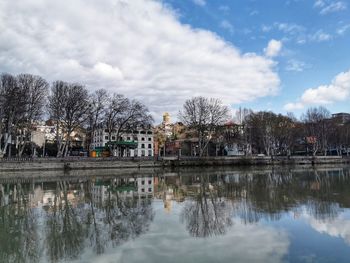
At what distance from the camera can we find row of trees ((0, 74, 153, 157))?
5503 cm

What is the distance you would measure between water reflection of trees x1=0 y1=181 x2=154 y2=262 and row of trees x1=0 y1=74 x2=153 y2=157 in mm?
39613

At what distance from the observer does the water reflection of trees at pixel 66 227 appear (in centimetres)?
997

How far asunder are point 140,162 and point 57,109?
18.9m

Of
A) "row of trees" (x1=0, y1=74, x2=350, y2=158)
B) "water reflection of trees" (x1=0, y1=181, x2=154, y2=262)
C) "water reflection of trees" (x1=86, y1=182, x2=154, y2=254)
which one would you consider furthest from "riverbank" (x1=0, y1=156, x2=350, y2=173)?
"water reflection of trees" (x1=86, y1=182, x2=154, y2=254)

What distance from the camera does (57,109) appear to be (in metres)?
61.0

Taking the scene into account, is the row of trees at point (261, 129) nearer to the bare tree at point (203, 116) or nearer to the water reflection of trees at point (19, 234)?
the bare tree at point (203, 116)

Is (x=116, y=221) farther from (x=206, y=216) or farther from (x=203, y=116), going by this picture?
(x=203, y=116)

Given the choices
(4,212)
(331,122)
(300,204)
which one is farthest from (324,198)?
(331,122)

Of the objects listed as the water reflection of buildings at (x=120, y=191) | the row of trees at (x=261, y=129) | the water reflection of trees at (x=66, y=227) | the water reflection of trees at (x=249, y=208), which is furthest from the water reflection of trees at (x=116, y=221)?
the row of trees at (x=261, y=129)

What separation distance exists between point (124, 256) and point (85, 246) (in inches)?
66.0

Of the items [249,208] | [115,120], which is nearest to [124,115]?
[115,120]

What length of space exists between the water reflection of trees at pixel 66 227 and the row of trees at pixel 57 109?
39.6 metres

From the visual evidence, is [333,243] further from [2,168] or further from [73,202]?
[2,168]

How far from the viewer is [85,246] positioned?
407 inches
